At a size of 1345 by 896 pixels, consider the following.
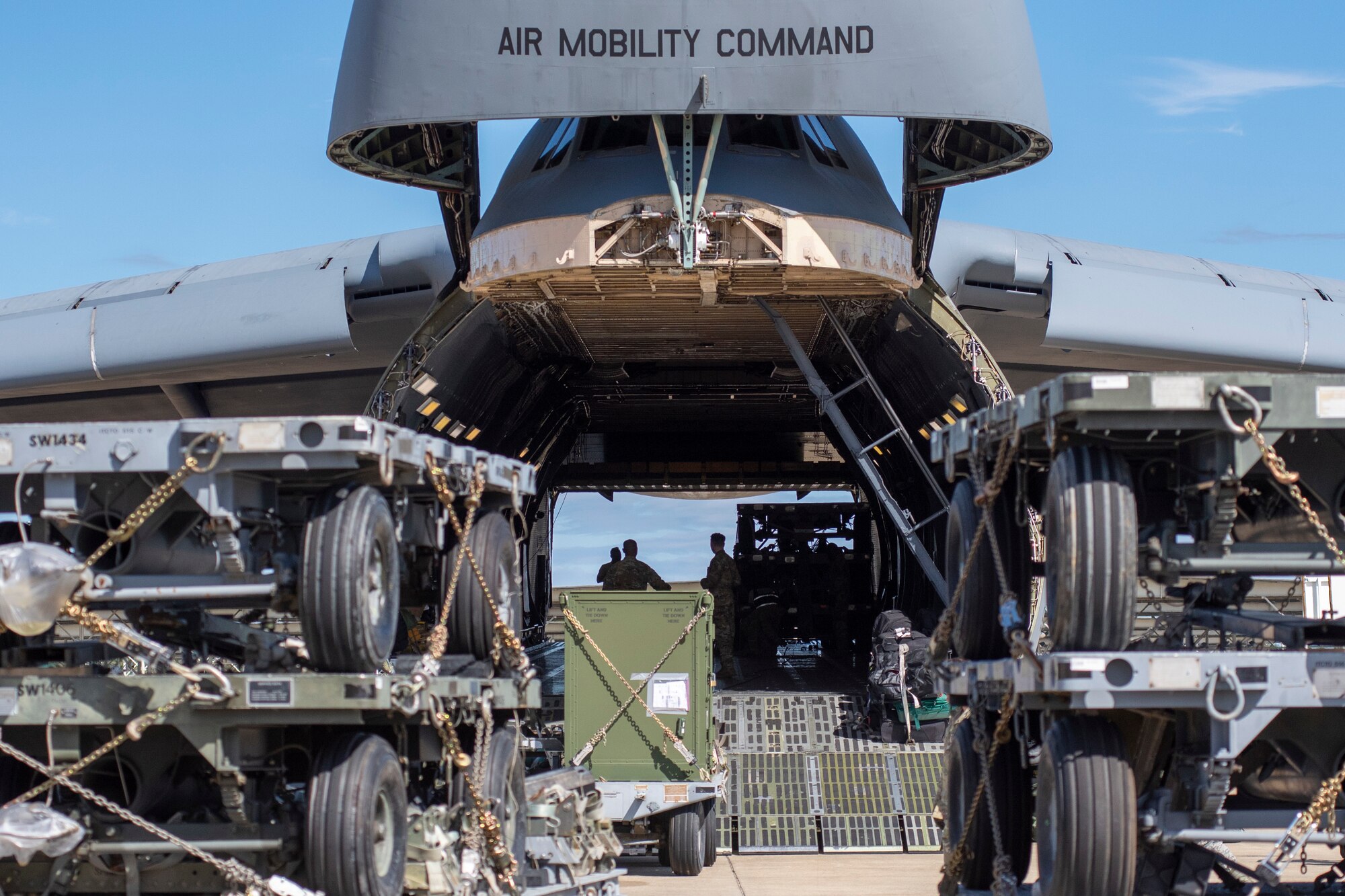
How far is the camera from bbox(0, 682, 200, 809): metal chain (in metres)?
6.02

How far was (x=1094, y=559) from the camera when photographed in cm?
571

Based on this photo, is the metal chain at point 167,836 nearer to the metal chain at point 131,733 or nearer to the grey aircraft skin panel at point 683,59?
the metal chain at point 131,733

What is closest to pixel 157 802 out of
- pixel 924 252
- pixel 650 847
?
pixel 650 847

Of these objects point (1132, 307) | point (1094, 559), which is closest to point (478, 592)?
point (1094, 559)

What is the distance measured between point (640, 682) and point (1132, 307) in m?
6.60

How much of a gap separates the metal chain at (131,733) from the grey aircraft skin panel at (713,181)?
23.8 ft

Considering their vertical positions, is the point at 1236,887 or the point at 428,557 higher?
the point at 428,557

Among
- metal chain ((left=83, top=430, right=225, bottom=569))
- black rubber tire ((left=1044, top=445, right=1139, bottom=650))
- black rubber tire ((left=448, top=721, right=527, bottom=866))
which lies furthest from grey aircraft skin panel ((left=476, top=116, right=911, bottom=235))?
black rubber tire ((left=1044, top=445, right=1139, bottom=650))

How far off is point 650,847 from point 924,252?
5747 millimetres

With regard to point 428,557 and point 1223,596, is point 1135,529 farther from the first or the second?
point 428,557

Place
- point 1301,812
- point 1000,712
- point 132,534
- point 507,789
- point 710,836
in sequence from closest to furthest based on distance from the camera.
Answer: point 1301,812 → point 132,534 → point 1000,712 → point 507,789 → point 710,836

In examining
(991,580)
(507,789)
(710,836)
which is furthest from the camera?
(710,836)

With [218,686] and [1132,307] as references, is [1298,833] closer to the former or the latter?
[218,686]

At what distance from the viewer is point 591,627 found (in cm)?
1191
